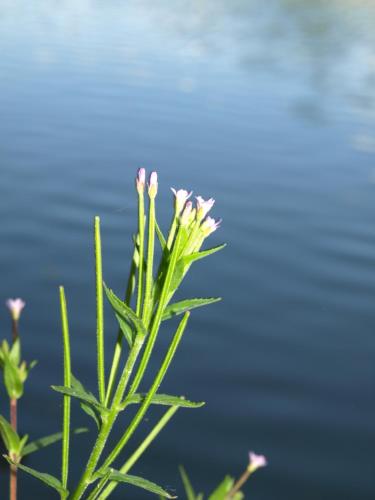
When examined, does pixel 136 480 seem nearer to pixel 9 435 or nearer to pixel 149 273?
pixel 9 435

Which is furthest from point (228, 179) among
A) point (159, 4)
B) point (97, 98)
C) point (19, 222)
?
point (159, 4)

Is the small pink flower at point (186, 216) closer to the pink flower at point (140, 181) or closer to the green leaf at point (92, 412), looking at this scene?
the pink flower at point (140, 181)

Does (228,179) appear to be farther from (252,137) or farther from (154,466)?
(154,466)

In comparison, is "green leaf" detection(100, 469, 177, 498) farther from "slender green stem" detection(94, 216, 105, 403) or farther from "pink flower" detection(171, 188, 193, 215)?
"pink flower" detection(171, 188, 193, 215)

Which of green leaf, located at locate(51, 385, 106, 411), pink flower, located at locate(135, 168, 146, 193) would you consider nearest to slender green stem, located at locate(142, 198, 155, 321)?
pink flower, located at locate(135, 168, 146, 193)

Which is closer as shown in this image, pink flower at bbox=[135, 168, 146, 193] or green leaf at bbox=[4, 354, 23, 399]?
green leaf at bbox=[4, 354, 23, 399]

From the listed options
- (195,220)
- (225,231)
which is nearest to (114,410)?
(195,220)
